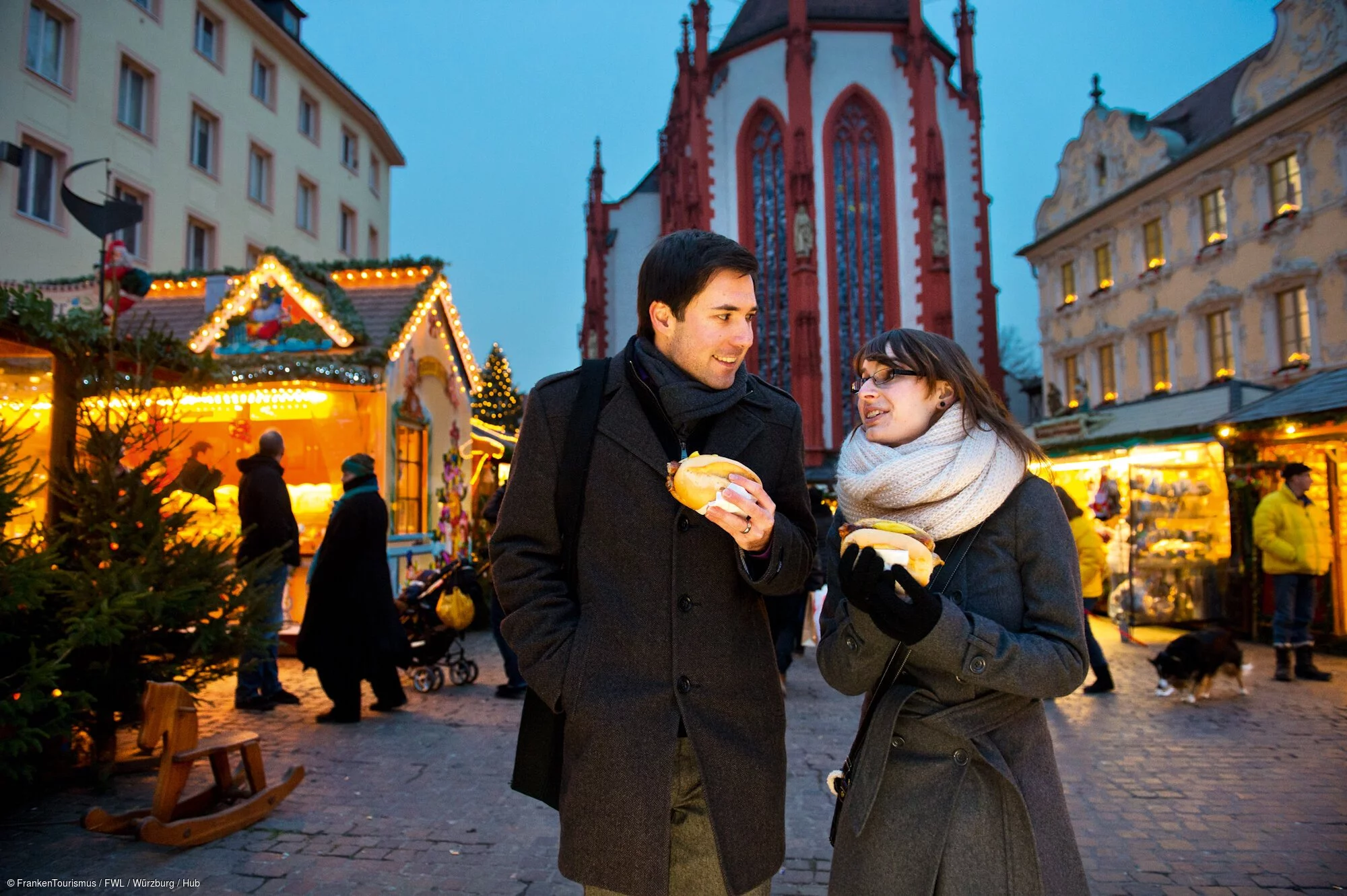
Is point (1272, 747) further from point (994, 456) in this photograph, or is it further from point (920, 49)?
point (920, 49)

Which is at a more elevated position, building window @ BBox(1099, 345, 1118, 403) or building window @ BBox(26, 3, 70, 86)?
building window @ BBox(26, 3, 70, 86)

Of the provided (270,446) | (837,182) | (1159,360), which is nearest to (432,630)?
(270,446)

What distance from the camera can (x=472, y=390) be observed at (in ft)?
45.0

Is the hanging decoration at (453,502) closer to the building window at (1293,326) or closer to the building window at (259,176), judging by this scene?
the building window at (259,176)

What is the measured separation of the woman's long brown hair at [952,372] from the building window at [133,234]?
71.3 feet

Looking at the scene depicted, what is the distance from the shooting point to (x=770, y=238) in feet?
113

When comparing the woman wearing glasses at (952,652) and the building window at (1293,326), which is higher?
the building window at (1293,326)

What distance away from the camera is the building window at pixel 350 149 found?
93.4 ft

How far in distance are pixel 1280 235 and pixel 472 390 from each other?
17602 millimetres

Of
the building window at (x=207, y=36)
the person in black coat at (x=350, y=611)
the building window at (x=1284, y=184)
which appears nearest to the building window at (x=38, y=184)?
the building window at (x=207, y=36)

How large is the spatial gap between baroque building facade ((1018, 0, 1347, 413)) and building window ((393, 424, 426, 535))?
59.0 ft

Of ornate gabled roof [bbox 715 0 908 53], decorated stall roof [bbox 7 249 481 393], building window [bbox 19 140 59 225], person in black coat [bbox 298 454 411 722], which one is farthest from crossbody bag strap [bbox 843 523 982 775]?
ornate gabled roof [bbox 715 0 908 53]

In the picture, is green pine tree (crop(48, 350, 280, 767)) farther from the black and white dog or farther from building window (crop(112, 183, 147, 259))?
building window (crop(112, 183, 147, 259))

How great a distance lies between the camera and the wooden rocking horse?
3791mm
